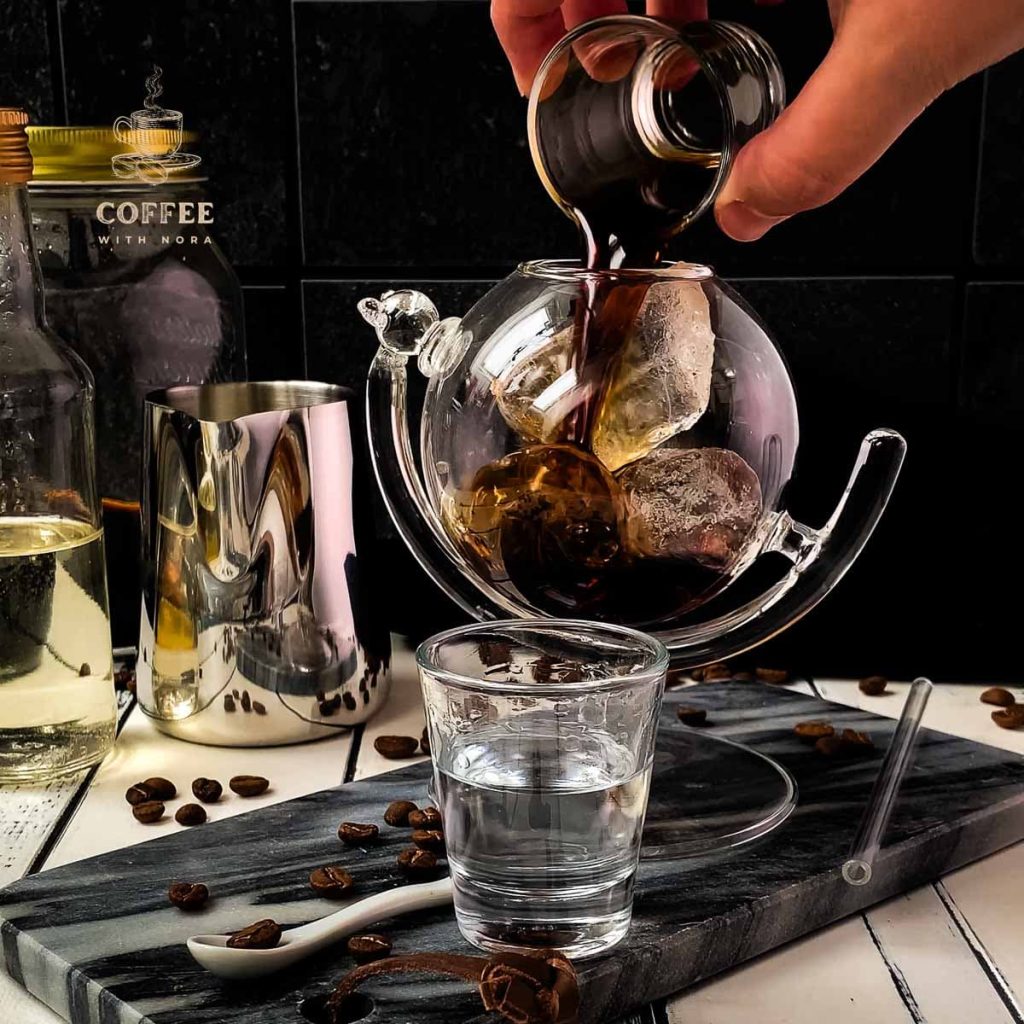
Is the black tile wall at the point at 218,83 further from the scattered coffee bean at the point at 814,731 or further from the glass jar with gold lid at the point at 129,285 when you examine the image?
the scattered coffee bean at the point at 814,731

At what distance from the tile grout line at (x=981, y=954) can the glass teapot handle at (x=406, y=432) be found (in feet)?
0.76

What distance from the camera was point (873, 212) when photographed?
3.55 ft

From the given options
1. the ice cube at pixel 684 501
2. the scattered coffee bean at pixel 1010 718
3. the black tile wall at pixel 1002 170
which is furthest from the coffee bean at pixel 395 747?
the black tile wall at pixel 1002 170

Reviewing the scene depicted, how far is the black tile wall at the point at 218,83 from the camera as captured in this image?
1.09 m

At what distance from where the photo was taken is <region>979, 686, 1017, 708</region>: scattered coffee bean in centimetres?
94

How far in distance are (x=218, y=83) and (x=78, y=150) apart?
0.21 metres

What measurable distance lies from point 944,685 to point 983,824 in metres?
0.27

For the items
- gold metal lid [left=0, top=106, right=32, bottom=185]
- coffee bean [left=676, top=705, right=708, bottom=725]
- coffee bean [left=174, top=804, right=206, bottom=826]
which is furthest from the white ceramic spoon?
gold metal lid [left=0, top=106, right=32, bottom=185]

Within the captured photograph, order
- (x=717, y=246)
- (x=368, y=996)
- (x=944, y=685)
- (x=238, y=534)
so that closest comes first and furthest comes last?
1. (x=368, y=996)
2. (x=238, y=534)
3. (x=944, y=685)
4. (x=717, y=246)

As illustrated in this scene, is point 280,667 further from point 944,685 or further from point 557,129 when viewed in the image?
point 944,685

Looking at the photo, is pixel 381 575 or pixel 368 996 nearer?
pixel 368 996

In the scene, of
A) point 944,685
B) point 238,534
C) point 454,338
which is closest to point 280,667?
point 238,534

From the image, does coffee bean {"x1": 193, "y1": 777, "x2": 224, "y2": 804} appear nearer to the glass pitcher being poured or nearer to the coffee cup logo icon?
the glass pitcher being poured

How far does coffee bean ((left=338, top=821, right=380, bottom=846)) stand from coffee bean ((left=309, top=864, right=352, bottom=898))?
0.04 meters
